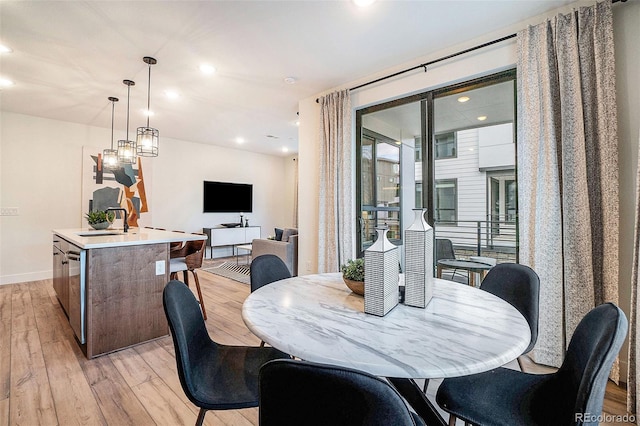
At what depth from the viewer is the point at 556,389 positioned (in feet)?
3.59

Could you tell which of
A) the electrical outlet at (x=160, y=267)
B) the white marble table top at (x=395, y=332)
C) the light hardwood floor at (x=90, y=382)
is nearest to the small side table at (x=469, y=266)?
the light hardwood floor at (x=90, y=382)

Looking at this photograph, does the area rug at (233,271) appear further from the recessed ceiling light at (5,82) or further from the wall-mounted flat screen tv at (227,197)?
the recessed ceiling light at (5,82)

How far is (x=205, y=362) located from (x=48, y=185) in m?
5.40

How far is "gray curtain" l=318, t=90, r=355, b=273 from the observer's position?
354 centimetres

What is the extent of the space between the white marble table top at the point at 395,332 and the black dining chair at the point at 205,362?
0.26 meters

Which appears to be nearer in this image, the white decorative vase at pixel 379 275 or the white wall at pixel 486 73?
the white decorative vase at pixel 379 275

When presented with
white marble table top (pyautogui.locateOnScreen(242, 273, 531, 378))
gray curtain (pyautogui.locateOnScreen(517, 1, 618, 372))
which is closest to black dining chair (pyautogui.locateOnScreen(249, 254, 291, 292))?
white marble table top (pyautogui.locateOnScreen(242, 273, 531, 378))

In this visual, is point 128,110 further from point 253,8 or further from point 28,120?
point 253,8

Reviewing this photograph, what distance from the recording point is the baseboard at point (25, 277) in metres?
4.50

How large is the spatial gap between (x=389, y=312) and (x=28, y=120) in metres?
6.25

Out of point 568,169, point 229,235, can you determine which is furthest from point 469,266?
point 229,235

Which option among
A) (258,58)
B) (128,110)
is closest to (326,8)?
(258,58)

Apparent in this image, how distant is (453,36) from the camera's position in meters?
2.64

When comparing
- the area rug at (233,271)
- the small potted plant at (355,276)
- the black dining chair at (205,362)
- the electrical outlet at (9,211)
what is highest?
the electrical outlet at (9,211)
